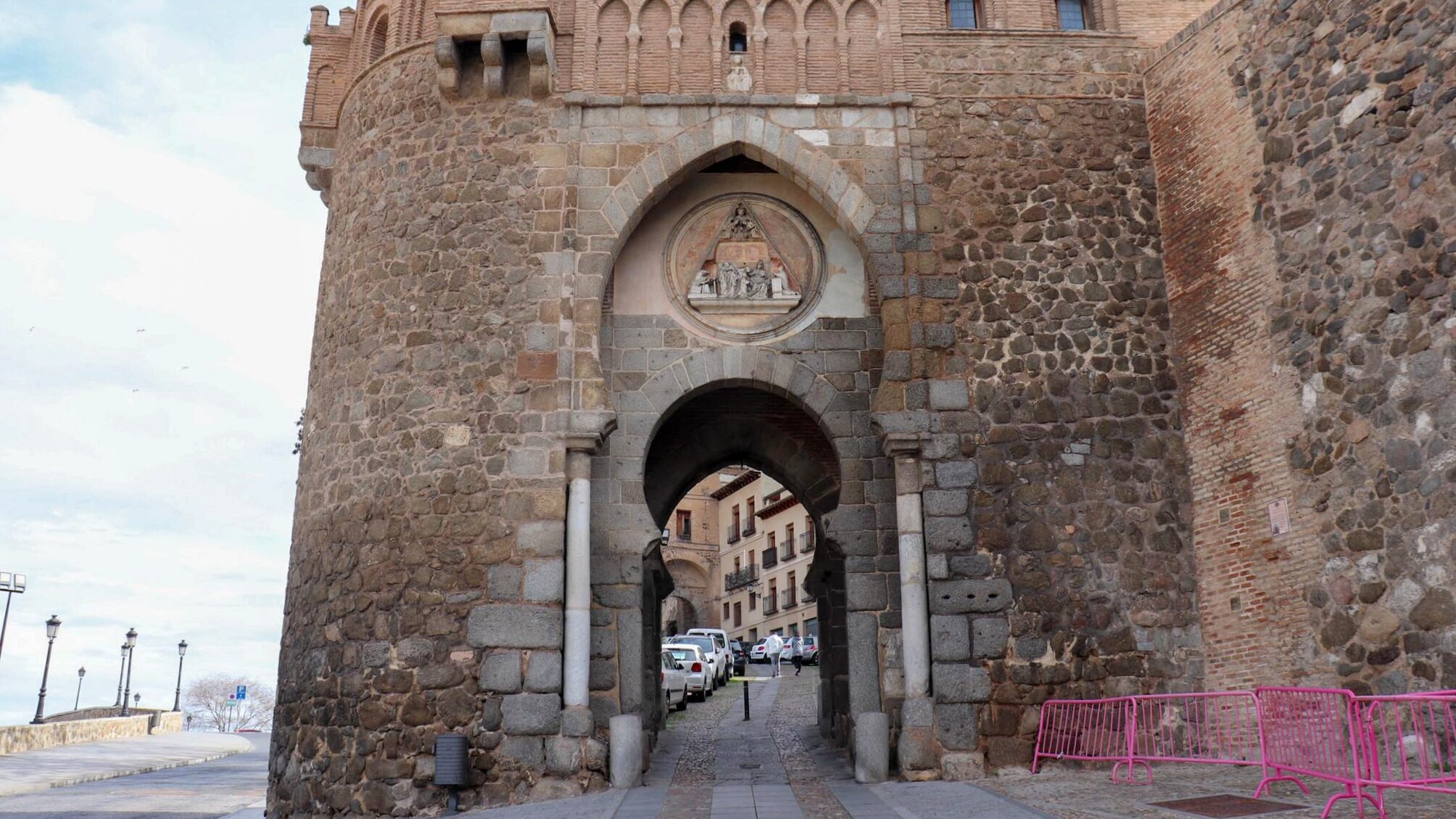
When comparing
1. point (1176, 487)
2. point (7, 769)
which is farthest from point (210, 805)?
point (1176, 487)

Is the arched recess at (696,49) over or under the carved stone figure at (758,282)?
over

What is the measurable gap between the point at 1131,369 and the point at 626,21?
20.3 feet

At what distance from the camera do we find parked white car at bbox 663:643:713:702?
64.9 feet

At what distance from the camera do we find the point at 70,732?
2289 cm

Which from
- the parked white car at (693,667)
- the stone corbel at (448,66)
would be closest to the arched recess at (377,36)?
the stone corbel at (448,66)

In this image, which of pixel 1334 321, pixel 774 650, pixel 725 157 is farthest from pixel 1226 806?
pixel 774 650

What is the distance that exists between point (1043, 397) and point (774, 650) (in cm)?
2175

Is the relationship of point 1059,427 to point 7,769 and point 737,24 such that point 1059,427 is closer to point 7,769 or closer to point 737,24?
point 737,24

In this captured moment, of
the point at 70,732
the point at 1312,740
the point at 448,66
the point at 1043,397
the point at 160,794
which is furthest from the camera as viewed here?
the point at 70,732

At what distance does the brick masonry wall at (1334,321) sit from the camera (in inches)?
325

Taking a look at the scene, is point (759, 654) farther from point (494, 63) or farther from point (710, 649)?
point (494, 63)

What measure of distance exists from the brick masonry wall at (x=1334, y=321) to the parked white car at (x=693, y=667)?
36.9ft

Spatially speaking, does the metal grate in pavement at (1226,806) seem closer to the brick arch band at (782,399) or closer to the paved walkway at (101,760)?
the brick arch band at (782,399)

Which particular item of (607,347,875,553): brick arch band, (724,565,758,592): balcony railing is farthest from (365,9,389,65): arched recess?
(724,565,758,592): balcony railing
